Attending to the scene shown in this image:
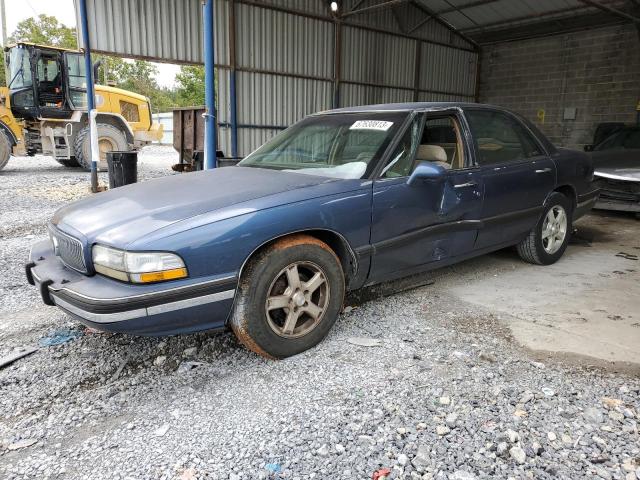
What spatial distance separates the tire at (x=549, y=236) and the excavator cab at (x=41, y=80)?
12.0 metres

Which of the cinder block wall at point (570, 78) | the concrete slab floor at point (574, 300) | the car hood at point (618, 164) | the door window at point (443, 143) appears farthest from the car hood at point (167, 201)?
the cinder block wall at point (570, 78)

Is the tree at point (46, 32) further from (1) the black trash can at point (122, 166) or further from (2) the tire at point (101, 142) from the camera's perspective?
(1) the black trash can at point (122, 166)

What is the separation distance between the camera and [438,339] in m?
3.03

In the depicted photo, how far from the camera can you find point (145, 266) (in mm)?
2281

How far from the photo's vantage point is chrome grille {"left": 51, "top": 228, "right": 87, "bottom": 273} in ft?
8.25

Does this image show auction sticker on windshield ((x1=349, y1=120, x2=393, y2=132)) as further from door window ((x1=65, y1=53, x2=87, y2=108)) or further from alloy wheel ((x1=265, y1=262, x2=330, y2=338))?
door window ((x1=65, y1=53, x2=87, y2=108))

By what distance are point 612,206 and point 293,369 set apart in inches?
245

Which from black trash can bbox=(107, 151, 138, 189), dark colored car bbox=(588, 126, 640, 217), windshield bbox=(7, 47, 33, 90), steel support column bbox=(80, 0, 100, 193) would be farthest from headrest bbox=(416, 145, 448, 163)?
windshield bbox=(7, 47, 33, 90)

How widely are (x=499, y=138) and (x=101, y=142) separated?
11289mm

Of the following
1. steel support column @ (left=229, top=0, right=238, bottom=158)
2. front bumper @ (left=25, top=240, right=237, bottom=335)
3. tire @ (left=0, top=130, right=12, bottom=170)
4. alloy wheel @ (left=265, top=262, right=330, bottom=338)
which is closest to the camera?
front bumper @ (left=25, top=240, right=237, bottom=335)

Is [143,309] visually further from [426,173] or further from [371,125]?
[371,125]

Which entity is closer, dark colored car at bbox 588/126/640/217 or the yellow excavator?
dark colored car at bbox 588/126/640/217

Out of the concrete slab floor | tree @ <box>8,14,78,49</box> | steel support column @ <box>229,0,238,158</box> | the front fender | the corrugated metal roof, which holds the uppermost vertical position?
tree @ <box>8,14,78,49</box>

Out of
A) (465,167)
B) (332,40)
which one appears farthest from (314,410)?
(332,40)
